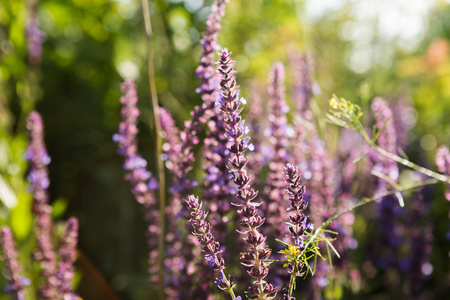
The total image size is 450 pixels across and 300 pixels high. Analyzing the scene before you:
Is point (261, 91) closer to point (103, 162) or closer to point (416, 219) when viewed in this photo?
point (103, 162)

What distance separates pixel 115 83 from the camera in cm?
192

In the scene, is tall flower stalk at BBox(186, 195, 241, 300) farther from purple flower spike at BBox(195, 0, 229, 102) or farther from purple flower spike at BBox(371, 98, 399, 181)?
purple flower spike at BBox(371, 98, 399, 181)

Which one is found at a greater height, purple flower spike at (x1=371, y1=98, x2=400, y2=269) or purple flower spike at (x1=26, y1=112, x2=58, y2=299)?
purple flower spike at (x1=26, y1=112, x2=58, y2=299)

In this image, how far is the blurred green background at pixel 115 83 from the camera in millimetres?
1505

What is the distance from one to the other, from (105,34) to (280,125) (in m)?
1.45

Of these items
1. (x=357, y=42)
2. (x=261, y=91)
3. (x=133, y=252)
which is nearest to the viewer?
(x=133, y=252)

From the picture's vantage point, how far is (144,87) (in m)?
1.84

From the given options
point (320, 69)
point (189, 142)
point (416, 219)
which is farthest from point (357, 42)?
point (189, 142)

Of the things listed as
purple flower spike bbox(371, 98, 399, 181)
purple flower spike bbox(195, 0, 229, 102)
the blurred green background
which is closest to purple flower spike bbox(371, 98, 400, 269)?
purple flower spike bbox(371, 98, 399, 181)

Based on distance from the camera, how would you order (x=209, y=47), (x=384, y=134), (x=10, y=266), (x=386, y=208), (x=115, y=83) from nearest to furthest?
(x=209, y=47)
(x=10, y=266)
(x=384, y=134)
(x=386, y=208)
(x=115, y=83)

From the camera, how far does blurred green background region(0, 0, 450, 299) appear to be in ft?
4.94

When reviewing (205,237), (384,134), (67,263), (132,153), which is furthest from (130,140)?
(384,134)

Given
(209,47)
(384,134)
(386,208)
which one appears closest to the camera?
(209,47)

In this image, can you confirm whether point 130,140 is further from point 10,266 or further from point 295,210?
point 295,210
